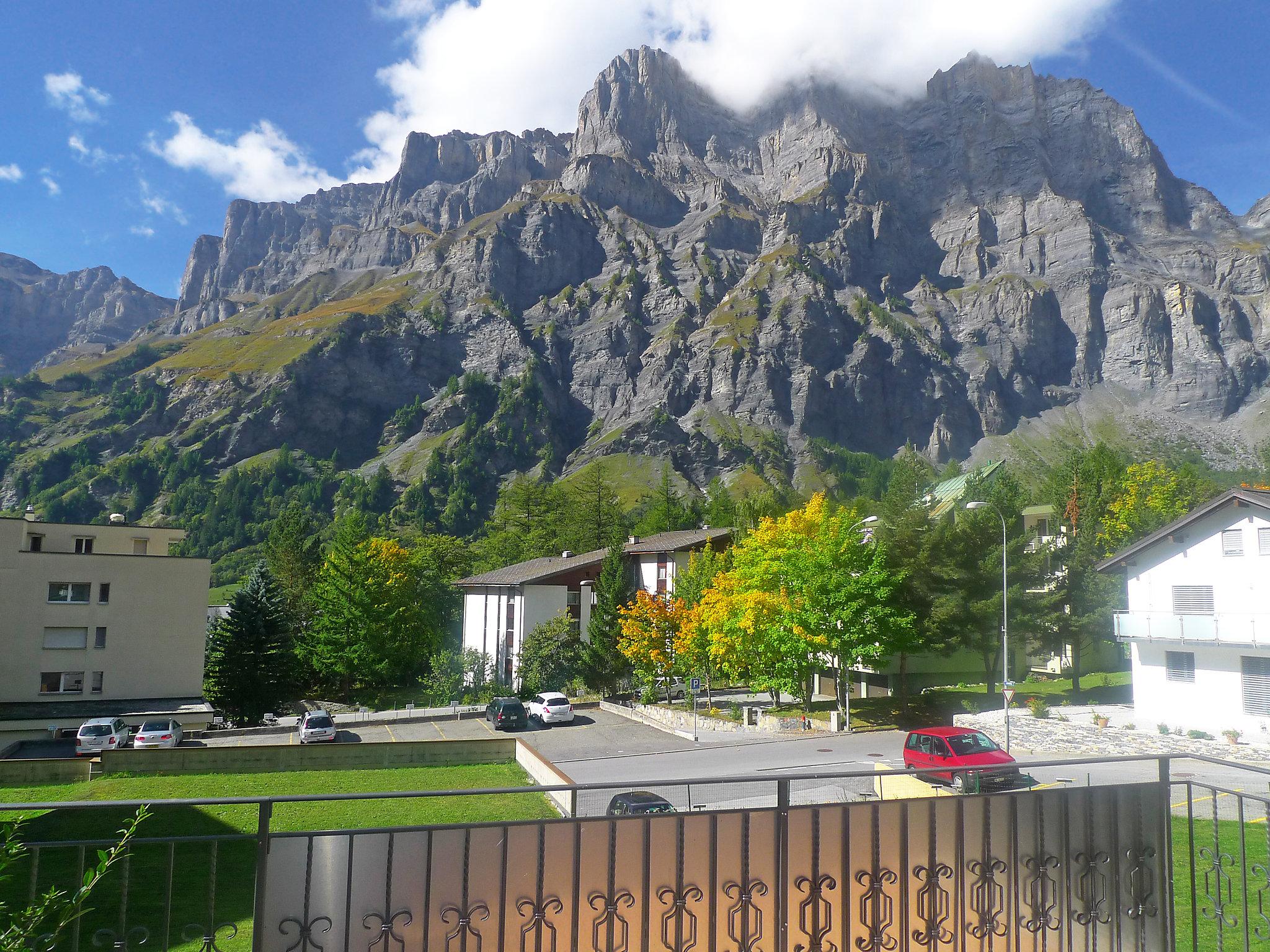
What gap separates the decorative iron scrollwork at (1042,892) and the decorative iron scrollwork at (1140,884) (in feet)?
2.01

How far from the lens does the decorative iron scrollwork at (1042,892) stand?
553 centimetres

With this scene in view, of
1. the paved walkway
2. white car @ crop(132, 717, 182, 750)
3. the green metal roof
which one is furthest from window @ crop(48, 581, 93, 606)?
the green metal roof

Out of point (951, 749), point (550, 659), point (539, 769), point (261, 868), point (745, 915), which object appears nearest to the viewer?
point (261, 868)

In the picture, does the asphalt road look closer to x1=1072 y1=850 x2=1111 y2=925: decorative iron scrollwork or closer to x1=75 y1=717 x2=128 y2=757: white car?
x1=75 y1=717 x2=128 y2=757: white car

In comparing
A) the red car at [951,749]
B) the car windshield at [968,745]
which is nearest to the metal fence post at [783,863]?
the red car at [951,749]

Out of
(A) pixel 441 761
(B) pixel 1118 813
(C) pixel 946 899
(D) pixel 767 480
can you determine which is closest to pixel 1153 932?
(B) pixel 1118 813

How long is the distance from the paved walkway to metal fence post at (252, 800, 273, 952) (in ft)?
82.9

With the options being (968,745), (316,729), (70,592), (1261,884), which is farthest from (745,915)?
(70,592)

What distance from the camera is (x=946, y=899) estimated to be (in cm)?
539

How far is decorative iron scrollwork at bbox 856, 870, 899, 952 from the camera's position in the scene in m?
5.23

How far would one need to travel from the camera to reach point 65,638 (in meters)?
41.6

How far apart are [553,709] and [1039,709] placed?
21.8 meters

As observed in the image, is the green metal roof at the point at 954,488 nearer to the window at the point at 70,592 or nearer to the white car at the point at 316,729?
the white car at the point at 316,729

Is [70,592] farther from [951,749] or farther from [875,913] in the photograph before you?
[875,913]
